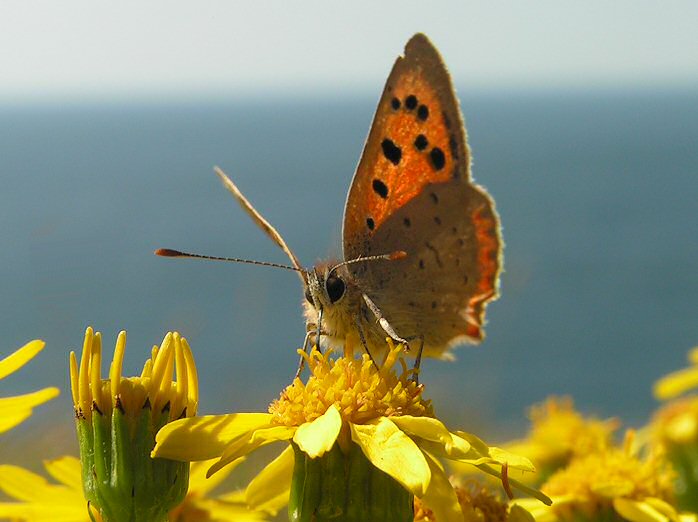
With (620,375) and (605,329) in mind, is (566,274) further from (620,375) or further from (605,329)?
(620,375)

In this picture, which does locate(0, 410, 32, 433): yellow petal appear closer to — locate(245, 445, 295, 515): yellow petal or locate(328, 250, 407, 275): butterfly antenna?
locate(245, 445, 295, 515): yellow petal

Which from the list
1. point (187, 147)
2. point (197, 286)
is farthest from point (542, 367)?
point (187, 147)

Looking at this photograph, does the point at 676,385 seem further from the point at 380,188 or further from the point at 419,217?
the point at 380,188

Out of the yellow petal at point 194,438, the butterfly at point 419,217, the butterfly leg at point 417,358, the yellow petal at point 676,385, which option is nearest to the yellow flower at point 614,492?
the butterfly leg at point 417,358

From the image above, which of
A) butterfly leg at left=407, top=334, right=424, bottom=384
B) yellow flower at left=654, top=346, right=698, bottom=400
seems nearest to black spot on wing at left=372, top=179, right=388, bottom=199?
butterfly leg at left=407, top=334, right=424, bottom=384

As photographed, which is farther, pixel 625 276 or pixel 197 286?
pixel 625 276

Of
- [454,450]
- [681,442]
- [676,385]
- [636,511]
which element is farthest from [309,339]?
[676,385]

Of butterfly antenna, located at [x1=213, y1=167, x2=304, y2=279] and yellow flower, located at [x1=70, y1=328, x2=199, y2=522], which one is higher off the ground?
butterfly antenna, located at [x1=213, y1=167, x2=304, y2=279]
